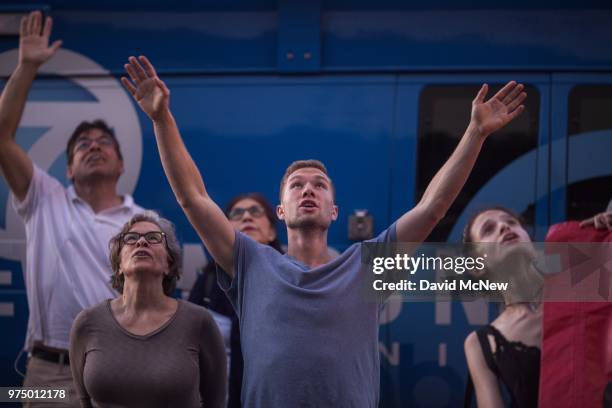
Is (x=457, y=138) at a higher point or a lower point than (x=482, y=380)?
higher

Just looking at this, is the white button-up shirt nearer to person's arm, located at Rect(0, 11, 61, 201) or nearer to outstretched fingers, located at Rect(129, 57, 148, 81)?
person's arm, located at Rect(0, 11, 61, 201)

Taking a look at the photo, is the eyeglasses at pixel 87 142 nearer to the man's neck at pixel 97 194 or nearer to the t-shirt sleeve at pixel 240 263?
the man's neck at pixel 97 194

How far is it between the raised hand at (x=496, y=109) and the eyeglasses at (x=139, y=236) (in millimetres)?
1263

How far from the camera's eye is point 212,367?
3162 millimetres

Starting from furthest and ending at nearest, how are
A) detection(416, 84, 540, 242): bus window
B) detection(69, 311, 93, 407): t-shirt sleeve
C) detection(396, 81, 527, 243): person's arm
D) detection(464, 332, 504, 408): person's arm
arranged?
detection(416, 84, 540, 242): bus window < detection(464, 332, 504, 408): person's arm < detection(69, 311, 93, 407): t-shirt sleeve < detection(396, 81, 527, 243): person's arm

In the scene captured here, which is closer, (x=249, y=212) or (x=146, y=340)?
(x=146, y=340)

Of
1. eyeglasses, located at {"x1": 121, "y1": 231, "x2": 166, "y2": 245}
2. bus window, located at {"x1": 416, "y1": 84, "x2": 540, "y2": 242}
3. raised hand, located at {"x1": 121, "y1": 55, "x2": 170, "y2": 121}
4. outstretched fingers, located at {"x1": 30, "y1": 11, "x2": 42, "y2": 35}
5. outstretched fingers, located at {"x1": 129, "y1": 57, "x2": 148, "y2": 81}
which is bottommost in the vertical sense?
eyeglasses, located at {"x1": 121, "y1": 231, "x2": 166, "y2": 245}

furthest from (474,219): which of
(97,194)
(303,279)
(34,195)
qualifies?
(34,195)

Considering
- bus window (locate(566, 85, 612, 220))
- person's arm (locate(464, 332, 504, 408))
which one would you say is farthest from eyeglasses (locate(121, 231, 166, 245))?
bus window (locate(566, 85, 612, 220))

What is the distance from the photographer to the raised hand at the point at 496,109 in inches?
114

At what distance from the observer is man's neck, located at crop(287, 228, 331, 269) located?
2.94 meters

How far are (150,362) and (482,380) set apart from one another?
1.38 m

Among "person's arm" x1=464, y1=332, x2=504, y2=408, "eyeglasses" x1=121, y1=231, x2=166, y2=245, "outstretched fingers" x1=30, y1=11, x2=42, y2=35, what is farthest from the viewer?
"outstretched fingers" x1=30, y1=11, x2=42, y2=35

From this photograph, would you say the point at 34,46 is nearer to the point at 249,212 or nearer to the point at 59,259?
the point at 59,259
